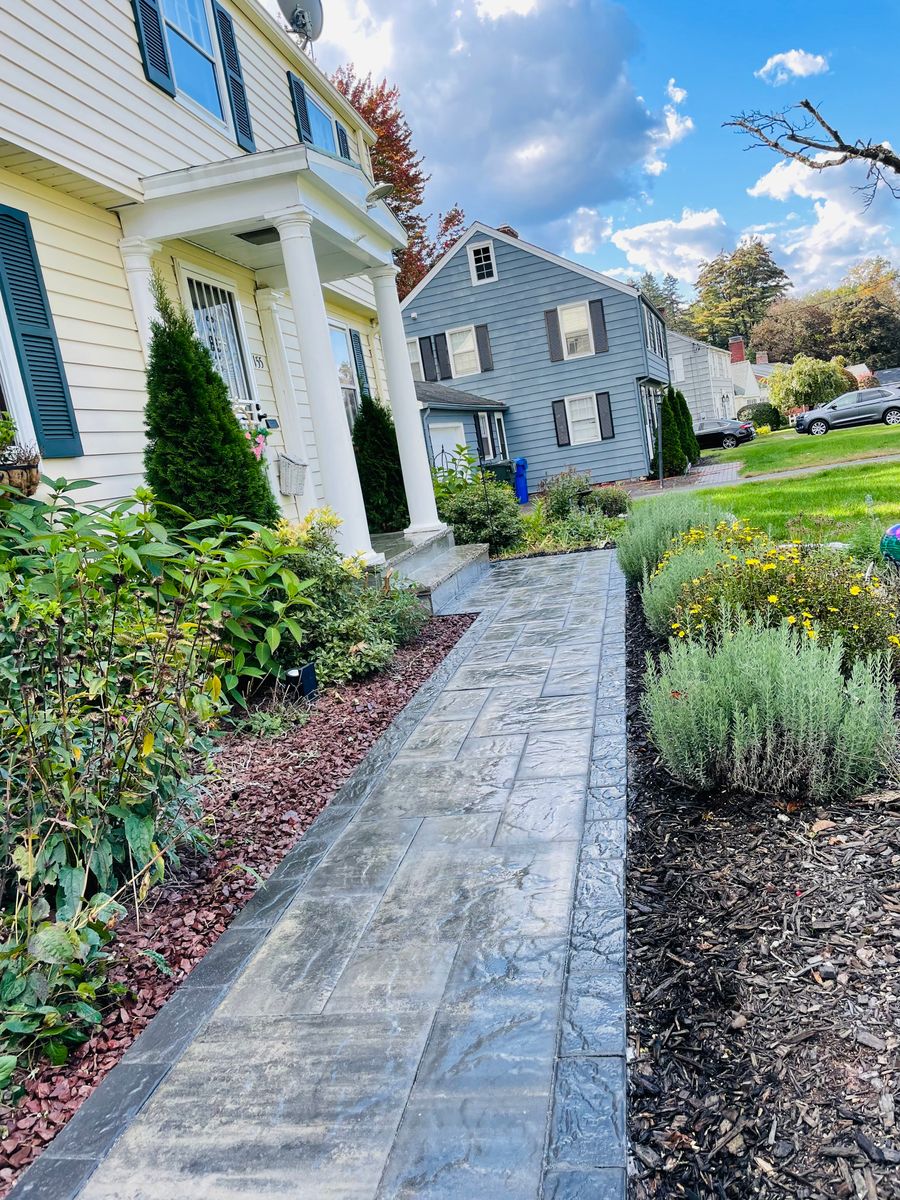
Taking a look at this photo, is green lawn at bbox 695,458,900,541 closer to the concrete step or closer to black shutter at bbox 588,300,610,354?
the concrete step

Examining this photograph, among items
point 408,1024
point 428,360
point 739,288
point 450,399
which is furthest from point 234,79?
point 739,288

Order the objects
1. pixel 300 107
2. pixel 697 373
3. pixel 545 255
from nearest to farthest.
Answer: pixel 300 107 < pixel 545 255 < pixel 697 373

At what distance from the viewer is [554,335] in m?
19.7

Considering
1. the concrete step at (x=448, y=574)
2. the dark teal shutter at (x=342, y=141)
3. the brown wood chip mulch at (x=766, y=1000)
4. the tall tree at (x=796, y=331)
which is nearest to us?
the brown wood chip mulch at (x=766, y=1000)

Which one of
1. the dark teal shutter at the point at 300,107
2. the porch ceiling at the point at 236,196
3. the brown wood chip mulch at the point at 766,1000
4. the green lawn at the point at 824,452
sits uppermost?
the dark teal shutter at the point at 300,107

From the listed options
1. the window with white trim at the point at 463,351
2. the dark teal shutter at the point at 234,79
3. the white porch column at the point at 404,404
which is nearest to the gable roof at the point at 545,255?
the window with white trim at the point at 463,351

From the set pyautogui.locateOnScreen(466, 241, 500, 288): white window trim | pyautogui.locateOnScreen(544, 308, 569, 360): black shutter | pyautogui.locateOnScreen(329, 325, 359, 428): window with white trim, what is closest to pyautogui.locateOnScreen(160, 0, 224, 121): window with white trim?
pyautogui.locateOnScreen(329, 325, 359, 428): window with white trim

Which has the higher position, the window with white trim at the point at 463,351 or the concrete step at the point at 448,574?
the window with white trim at the point at 463,351

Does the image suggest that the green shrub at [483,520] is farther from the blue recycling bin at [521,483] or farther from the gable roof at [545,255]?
the gable roof at [545,255]

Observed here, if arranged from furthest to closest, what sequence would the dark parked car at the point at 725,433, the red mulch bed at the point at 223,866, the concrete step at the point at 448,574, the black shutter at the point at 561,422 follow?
the dark parked car at the point at 725,433, the black shutter at the point at 561,422, the concrete step at the point at 448,574, the red mulch bed at the point at 223,866

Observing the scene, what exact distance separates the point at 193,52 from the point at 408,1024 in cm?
815

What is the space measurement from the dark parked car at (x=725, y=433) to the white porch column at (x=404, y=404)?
23.1 meters

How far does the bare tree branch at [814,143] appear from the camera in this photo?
26.3ft

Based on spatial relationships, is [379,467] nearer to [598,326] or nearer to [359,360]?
[359,360]
